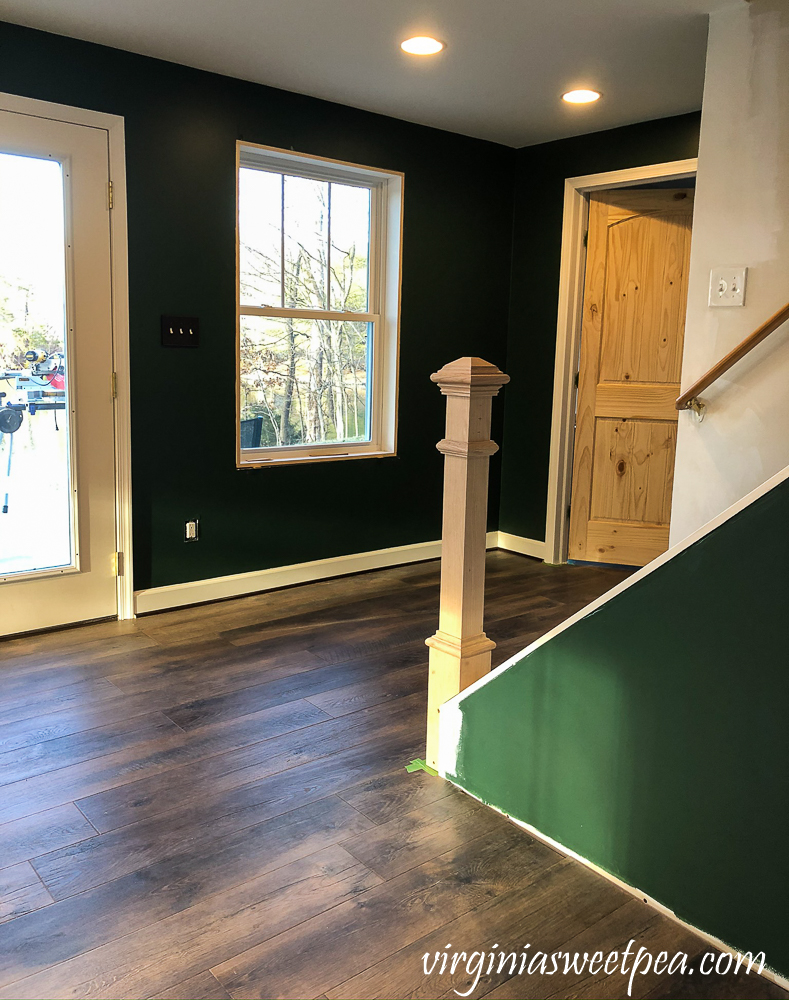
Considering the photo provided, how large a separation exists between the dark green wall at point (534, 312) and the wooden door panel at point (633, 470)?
0.32 metres

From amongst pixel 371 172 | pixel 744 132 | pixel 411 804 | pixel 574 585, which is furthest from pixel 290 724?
pixel 371 172

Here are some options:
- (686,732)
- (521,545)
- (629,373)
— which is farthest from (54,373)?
(629,373)

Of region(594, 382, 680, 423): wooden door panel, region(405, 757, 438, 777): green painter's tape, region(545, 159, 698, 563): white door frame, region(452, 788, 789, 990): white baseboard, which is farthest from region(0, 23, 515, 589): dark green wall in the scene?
region(452, 788, 789, 990): white baseboard

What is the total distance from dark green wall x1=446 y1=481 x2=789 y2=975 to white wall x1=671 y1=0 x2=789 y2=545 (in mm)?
1384

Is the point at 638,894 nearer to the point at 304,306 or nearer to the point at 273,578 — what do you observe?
the point at 273,578

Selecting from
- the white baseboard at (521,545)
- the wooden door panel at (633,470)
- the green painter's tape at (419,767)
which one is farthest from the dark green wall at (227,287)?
the green painter's tape at (419,767)

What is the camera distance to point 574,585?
4.44m

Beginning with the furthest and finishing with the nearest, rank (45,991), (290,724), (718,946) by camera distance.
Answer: (290,724) < (718,946) < (45,991)

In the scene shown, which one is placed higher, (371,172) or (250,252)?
(371,172)

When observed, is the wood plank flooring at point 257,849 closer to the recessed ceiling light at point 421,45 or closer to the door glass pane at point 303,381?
the door glass pane at point 303,381

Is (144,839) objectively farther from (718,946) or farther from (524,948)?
(718,946)

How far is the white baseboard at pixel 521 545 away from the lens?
16.4 ft

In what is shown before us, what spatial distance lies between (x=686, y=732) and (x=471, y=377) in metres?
1.00

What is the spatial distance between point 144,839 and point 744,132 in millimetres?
2901
